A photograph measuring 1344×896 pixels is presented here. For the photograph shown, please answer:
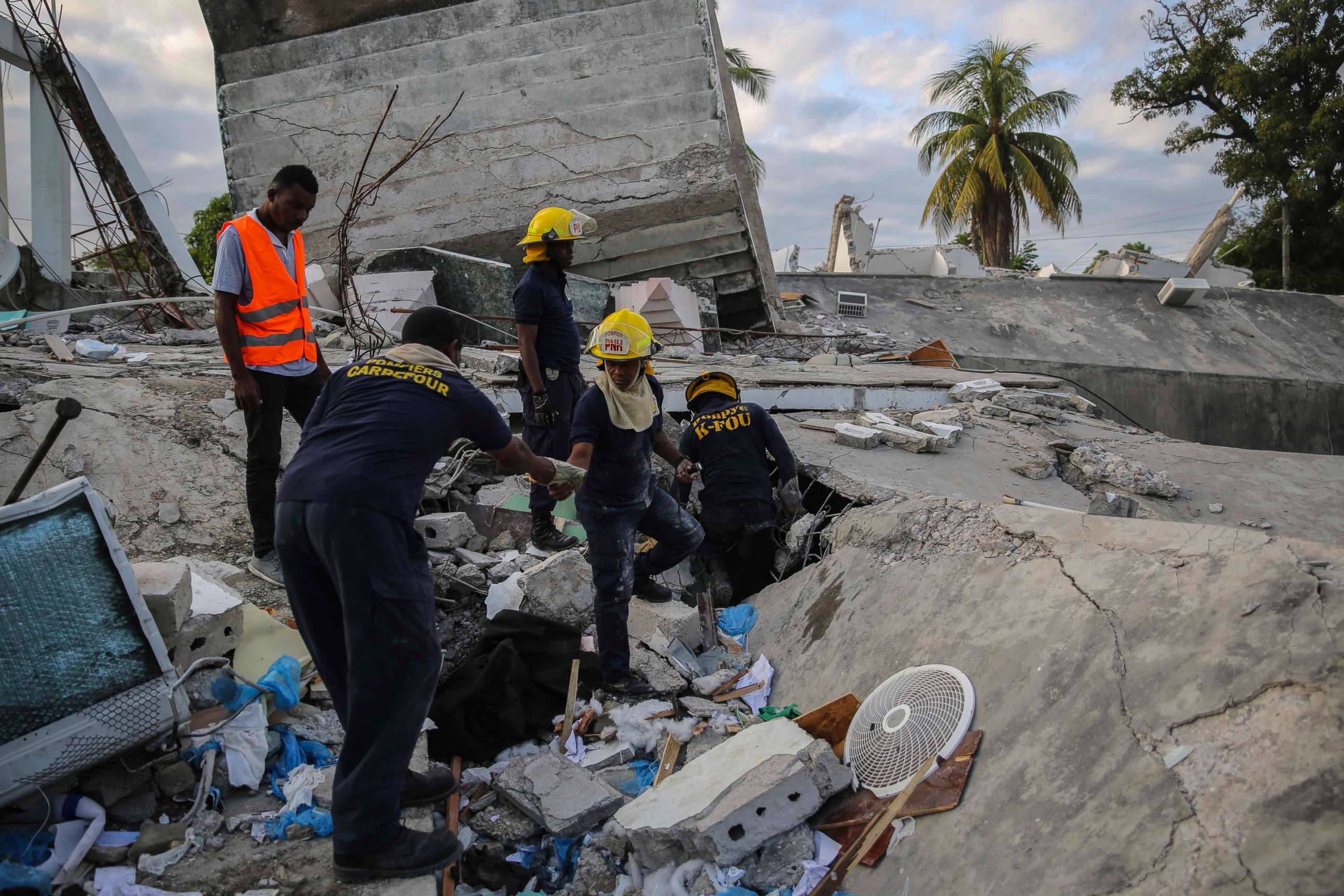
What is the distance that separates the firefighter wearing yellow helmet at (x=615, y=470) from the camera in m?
3.44

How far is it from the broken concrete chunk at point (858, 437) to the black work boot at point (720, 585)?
1.33 metres

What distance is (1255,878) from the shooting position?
163cm

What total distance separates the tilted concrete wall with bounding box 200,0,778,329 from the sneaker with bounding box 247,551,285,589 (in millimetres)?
6320

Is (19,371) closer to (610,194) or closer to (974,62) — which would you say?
(610,194)

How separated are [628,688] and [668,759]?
43cm

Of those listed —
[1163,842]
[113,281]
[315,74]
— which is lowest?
[1163,842]

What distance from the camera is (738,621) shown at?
4.14 meters

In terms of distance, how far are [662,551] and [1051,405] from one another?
481cm

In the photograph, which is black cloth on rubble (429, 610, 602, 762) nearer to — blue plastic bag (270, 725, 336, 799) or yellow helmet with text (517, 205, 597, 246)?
blue plastic bag (270, 725, 336, 799)

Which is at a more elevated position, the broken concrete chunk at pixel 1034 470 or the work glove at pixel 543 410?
the work glove at pixel 543 410

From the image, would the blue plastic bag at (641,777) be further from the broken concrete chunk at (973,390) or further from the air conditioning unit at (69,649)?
the broken concrete chunk at (973,390)

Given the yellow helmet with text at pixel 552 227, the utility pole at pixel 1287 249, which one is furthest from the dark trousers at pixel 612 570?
the utility pole at pixel 1287 249

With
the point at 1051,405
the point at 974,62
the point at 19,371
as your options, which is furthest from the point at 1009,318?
the point at 974,62

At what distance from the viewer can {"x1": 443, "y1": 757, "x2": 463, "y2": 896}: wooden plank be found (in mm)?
2383
